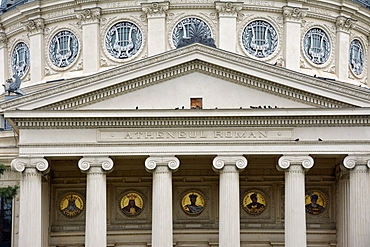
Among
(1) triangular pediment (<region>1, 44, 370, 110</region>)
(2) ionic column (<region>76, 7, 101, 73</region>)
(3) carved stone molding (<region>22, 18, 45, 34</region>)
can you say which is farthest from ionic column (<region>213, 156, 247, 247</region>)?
(3) carved stone molding (<region>22, 18, 45, 34</region>)

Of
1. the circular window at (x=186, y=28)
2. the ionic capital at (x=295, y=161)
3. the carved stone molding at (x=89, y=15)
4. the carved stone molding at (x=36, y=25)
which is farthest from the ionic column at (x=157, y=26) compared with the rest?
the ionic capital at (x=295, y=161)

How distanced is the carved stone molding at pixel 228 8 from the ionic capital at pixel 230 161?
14.1 metres

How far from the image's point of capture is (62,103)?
46.0 meters

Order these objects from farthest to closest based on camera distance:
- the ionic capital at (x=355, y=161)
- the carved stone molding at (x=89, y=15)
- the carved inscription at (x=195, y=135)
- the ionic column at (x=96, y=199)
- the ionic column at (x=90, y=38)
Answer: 1. the carved stone molding at (x=89, y=15)
2. the ionic column at (x=90, y=38)
3. the carved inscription at (x=195, y=135)
4. the ionic capital at (x=355, y=161)
5. the ionic column at (x=96, y=199)

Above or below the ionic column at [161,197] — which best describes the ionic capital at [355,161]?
above

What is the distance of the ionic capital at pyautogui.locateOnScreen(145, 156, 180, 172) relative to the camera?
46.0m

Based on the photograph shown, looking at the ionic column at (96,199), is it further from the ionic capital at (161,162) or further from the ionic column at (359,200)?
the ionic column at (359,200)

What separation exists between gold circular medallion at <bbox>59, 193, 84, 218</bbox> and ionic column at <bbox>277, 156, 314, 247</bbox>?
1111 centimetres

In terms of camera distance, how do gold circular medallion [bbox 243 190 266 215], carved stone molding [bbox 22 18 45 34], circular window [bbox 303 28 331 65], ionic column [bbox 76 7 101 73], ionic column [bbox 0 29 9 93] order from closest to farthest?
1. gold circular medallion [bbox 243 190 266 215]
2. ionic column [bbox 76 7 101 73]
3. circular window [bbox 303 28 331 65]
4. carved stone molding [bbox 22 18 45 34]
5. ionic column [bbox 0 29 9 93]

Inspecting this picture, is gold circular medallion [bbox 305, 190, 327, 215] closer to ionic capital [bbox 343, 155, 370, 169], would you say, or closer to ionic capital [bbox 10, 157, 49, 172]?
ionic capital [bbox 343, 155, 370, 169]

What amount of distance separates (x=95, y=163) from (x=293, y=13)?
1824cm

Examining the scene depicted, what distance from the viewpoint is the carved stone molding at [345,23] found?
197ft

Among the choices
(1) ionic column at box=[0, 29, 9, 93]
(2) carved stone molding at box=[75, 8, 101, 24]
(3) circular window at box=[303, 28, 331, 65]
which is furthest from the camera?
(1) ionic column at box=[0, 29, 9, 93]

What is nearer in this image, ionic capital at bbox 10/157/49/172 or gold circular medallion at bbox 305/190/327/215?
ionic capital at bbox 10/157/49/172
